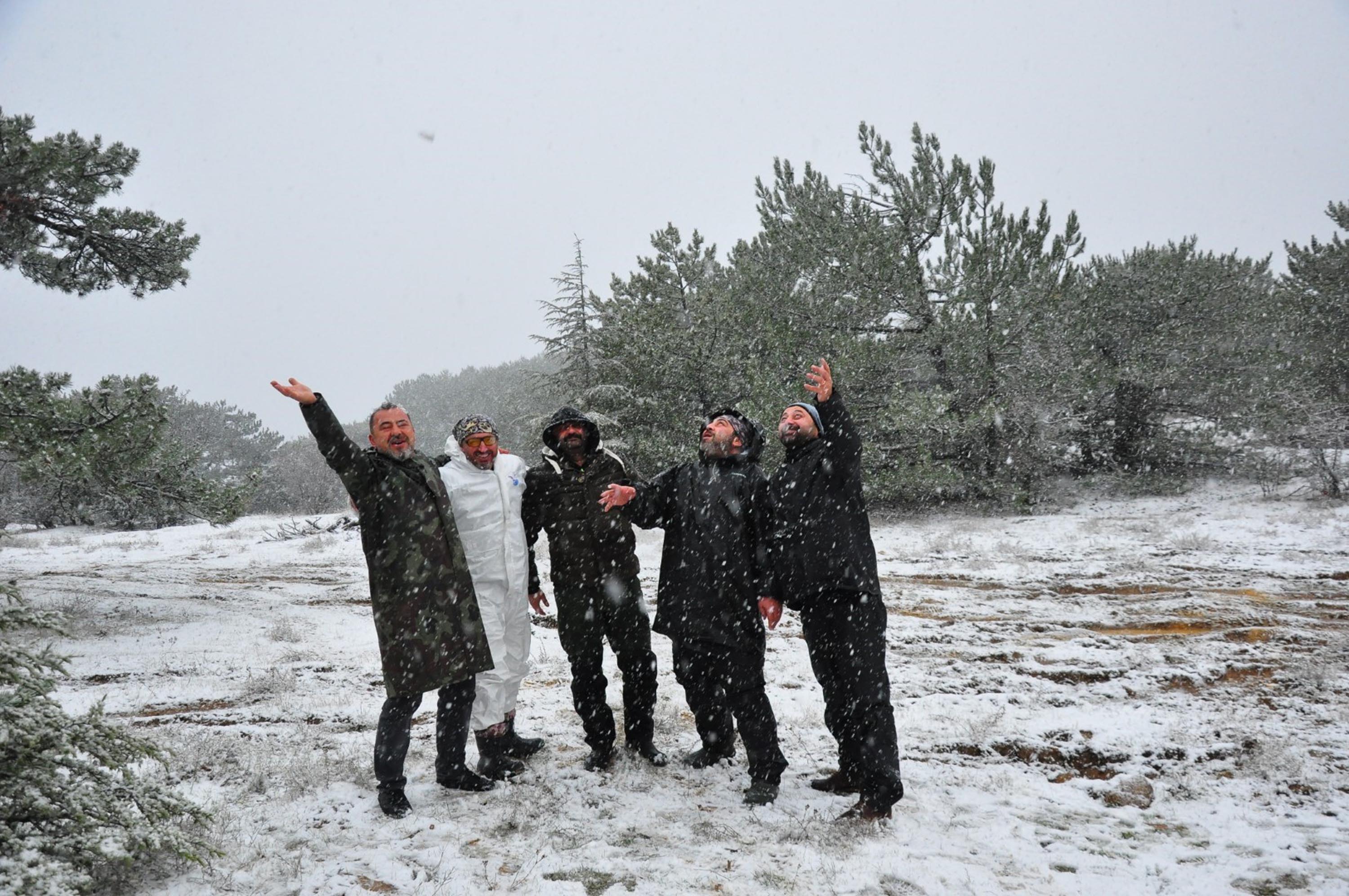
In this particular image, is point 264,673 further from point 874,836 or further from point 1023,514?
point 1023,514

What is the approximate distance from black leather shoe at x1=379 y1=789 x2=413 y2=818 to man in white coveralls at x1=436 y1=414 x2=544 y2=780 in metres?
0.52

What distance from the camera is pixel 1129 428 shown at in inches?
650

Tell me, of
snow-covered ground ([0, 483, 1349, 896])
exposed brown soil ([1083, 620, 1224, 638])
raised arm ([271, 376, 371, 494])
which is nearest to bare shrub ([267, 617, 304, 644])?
snow-covered ground ([0, 483, 1349, 896])

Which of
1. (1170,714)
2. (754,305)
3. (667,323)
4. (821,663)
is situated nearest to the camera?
(821,663)

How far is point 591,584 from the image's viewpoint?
3918 millimetres

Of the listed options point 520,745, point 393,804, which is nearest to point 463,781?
point 393,804

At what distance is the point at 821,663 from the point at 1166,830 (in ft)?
5.66

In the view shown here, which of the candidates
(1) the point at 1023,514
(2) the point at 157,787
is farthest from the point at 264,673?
(1) the point at 1023,514

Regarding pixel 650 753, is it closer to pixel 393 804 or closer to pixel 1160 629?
pixel 393 804

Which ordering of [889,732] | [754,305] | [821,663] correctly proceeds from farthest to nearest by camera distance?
[754,305], [821,663], [889,732]

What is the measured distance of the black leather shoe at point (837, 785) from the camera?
358 cm

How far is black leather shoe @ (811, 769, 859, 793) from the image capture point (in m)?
3.58

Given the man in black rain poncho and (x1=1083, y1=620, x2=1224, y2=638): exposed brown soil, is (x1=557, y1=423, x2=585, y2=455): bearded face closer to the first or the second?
the man in black rain poncho

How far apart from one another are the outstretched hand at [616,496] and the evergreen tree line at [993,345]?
9021mm
